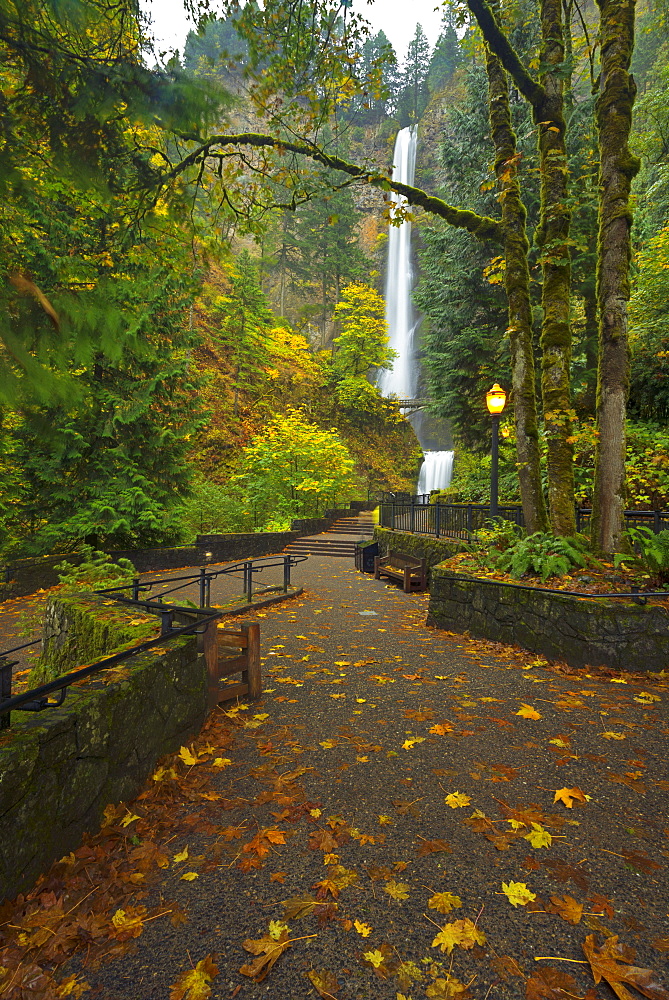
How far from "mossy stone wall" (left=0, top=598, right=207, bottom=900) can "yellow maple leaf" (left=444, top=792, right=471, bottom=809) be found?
2.12 metres

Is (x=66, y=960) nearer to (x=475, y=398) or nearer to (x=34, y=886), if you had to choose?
(x=34, y=886)

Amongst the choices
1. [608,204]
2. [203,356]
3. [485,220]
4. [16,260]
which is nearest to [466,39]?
[485,220]

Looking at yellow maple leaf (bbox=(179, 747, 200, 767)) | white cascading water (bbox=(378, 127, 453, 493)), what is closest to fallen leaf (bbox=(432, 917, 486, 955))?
yellow maple leaf (bbox=(179, 747, 200, 767))

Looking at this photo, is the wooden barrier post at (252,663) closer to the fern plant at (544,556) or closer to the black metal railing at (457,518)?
the fern plant at (544,556)

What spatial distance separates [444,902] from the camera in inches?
86.7

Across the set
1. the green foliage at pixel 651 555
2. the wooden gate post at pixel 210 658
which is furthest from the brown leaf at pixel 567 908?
the green foliage at pixel 651 555

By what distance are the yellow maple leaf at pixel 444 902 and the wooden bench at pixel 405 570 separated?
889cm

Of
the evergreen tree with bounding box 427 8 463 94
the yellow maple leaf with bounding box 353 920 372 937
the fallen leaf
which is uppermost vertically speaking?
the evergreen tree with bounding box 427 8 463 94

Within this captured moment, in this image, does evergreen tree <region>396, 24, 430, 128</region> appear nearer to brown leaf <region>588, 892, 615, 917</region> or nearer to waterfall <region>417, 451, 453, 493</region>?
waterfall <region>417, 451, 453, 493</region>

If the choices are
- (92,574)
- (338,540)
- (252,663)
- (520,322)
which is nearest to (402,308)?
(338,540)

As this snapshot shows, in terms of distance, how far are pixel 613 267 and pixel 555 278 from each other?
1.18 meters

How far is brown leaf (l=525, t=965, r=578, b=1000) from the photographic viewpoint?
1747 millimetres

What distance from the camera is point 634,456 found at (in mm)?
11250

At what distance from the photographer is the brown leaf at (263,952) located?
1.87m
